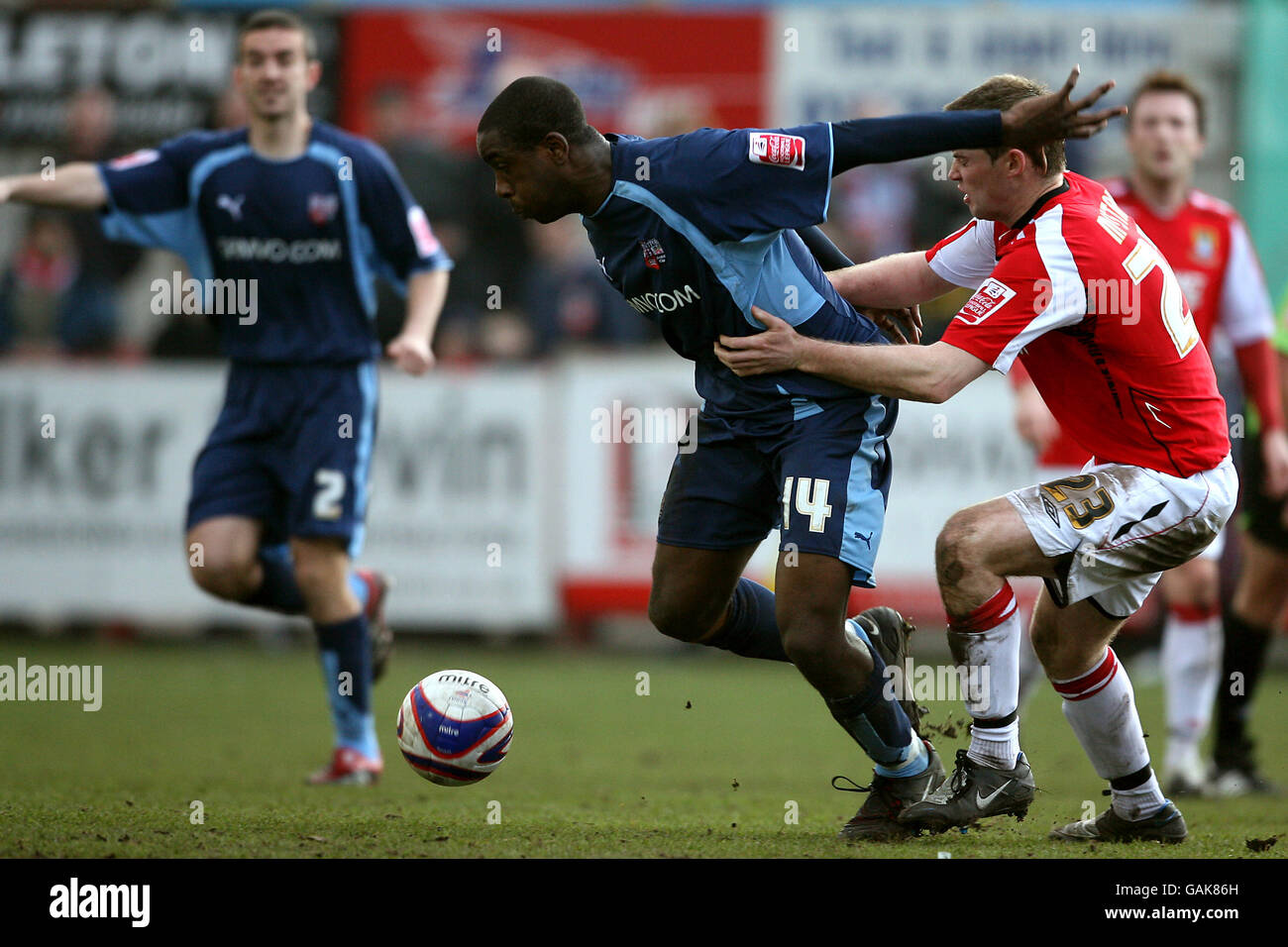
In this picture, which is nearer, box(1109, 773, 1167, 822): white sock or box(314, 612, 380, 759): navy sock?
box(1109, 773, 1167, 822): white sock

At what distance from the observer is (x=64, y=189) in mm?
6516

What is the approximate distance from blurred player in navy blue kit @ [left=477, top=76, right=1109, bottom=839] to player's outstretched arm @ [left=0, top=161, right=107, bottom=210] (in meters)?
2.52

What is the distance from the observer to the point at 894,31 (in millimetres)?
13797

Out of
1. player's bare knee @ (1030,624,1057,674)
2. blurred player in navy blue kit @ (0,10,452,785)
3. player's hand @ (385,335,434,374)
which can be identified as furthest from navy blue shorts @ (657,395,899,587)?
blurred player in navy blue kit @ (0,10,452,785)

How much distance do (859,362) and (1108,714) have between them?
4.62 ft

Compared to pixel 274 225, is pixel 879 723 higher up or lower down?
lower down

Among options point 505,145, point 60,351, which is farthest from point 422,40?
point 505,145

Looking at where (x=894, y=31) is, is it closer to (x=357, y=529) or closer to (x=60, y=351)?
(x=60, y=351)

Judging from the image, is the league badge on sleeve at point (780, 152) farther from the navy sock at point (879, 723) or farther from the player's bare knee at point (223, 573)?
the player's bare knee at point (223, 573)

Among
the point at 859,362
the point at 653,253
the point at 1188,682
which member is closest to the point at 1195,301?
the point at 1188,682

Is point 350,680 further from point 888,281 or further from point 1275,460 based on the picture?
point 1275,460

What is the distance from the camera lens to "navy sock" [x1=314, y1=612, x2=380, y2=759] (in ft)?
21.7

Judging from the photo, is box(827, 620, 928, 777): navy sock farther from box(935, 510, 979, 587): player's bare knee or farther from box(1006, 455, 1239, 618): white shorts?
box(1006, 455, 1239, 618): white shorts
